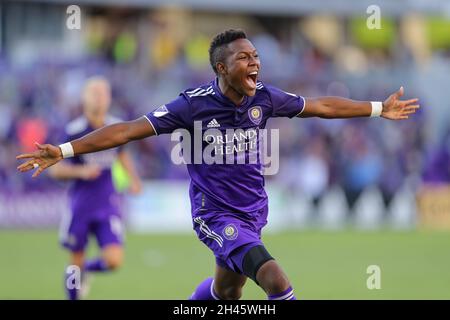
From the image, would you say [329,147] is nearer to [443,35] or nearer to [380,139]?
[380,139]

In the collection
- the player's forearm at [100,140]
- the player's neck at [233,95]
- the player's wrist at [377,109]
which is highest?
the player's neck at [233,95]

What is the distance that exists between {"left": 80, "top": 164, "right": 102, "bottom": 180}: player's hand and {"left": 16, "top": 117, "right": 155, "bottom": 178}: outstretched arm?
12.8 feet

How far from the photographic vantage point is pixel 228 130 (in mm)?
8750

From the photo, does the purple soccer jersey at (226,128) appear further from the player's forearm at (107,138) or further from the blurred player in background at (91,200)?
the blurred player in background at (91,200)

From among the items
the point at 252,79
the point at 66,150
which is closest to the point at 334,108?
the point at 252,79

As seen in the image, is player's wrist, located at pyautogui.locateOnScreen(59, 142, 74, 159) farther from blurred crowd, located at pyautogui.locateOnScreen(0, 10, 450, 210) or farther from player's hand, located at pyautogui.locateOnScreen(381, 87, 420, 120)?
blurred crowd, located at pyautogui.locateOnScreen(0, 10, 450, 210)

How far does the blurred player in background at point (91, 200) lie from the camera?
12289 mm

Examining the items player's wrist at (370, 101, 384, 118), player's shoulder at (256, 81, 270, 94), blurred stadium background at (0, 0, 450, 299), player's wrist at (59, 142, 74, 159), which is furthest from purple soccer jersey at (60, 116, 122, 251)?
player's wrist at (370, 101, 384, 118)

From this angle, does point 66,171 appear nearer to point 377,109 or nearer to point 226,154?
point 226,154

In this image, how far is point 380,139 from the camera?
2652 centimetres

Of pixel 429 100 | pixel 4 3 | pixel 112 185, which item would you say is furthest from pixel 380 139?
pixel 112 185

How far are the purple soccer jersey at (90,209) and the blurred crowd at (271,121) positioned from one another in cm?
966

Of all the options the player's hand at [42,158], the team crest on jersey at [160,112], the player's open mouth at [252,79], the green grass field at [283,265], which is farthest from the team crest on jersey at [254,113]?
the green grass field at [283,265]

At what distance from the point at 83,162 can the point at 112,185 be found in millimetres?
503
